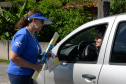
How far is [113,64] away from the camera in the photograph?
273cm

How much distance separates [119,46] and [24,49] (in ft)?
3.80

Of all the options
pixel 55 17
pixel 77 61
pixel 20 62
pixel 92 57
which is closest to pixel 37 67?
pixel 20 62

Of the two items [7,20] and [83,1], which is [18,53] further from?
[7,20]

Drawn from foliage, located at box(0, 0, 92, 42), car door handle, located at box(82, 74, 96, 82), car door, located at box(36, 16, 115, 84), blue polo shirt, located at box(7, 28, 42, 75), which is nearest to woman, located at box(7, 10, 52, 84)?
blue polo shirt, located at box(7, 28, 42, 75)

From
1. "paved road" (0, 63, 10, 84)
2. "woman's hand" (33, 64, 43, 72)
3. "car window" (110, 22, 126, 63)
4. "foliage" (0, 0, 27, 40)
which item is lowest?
"paved road" (0, 63, 10, 84)

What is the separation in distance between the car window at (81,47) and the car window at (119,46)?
318mm

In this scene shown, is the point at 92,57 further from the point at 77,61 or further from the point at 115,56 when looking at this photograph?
the point at 115,56

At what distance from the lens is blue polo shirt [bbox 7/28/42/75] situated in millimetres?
2864

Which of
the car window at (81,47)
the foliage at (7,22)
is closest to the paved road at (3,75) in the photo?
the foliage at (7,22)

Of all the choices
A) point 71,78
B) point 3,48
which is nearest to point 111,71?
point 71,78

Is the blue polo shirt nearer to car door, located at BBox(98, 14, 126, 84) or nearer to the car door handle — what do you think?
the car door handle

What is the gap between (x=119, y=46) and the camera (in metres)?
2.80

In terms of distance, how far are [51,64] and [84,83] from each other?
1.62ft

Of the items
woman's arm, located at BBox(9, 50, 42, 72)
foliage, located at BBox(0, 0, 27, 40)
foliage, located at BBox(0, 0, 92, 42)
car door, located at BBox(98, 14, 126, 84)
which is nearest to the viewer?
car door, located at BBox(98, 14, 126, 84)
